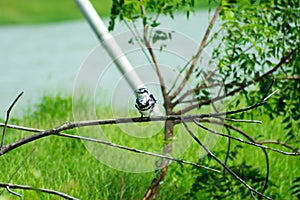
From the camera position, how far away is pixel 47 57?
18.4 ft

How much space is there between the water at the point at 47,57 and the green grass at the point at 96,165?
20.9 inches

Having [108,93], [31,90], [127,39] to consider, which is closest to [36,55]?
[31,90]

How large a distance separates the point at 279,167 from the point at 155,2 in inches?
41.2

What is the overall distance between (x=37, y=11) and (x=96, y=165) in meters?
5.41

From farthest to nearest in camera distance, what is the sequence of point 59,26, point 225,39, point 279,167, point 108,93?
point 59,26
point 108,93
point 279,167
point 225,39

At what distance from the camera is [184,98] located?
2.31 metres

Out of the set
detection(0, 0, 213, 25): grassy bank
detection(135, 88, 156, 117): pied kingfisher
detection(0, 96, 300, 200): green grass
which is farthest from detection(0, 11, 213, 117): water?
detection(135, 88, 156, 117): pied kingfisher

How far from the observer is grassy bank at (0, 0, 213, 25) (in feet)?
24.1

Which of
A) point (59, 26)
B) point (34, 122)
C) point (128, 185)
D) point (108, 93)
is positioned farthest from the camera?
point (59, 26)

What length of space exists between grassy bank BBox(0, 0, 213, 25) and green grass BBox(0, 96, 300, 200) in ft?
13.0

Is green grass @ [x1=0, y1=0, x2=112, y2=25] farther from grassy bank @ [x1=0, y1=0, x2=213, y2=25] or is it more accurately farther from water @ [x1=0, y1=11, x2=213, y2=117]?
water @ [x1=0, y1=11, x2=213, y2=117]

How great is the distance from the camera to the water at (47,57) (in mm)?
4258

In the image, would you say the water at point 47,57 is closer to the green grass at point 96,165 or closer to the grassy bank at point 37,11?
the grassy bank at point 37,11

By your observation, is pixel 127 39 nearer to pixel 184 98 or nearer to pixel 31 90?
pixel 184 98
